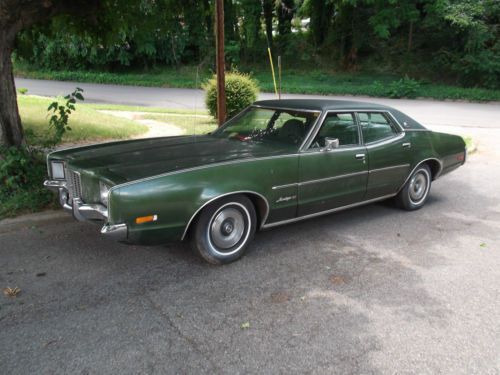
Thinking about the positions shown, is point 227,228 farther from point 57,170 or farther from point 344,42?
point 344,42

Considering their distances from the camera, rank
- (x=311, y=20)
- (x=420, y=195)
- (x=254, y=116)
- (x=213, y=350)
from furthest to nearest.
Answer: (x=311, y=20)
(x=420, y=195)
(x=254, y=116)
(x=213, y=350)

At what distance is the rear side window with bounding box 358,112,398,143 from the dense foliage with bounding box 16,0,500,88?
59.1 feet

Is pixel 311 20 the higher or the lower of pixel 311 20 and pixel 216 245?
the higher

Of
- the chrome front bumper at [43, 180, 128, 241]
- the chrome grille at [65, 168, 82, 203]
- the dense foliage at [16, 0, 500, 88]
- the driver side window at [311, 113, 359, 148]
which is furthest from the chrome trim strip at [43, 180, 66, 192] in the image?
the dense foliage at [16, 0, 500, 88]

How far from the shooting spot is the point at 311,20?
31.9 m

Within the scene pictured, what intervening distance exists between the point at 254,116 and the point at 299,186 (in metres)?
1.23

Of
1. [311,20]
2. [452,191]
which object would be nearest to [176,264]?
[452,191]

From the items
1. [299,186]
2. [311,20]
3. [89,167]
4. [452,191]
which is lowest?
[452,191]

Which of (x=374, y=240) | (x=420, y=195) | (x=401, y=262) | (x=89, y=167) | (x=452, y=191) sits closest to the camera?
(x=89, y=167)

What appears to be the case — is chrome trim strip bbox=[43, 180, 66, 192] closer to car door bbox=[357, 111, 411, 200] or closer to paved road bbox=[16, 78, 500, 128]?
car door bbox=[357, 111, 411, 200]

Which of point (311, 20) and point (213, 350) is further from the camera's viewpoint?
point (311, 20)

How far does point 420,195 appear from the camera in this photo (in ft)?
19.9

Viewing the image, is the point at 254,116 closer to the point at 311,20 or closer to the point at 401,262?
the point at 401,262

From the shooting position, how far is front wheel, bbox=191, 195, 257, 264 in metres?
4.02
